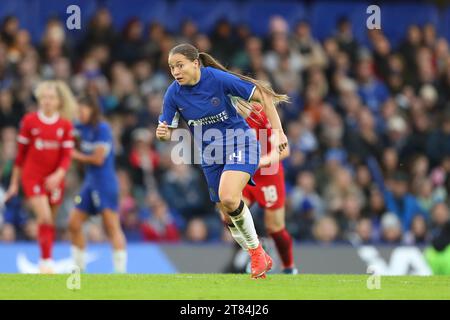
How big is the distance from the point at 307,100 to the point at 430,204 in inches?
112

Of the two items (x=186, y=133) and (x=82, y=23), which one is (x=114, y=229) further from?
(x=82, y=23)

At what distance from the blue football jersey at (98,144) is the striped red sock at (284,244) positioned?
292cm

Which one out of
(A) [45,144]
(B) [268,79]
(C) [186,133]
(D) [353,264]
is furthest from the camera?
(B) [268,79]

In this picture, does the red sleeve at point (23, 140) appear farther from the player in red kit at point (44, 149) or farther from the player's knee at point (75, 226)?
the player's knee at point (75, 226)

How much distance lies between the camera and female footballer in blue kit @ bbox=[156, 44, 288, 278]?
1016 centimetres

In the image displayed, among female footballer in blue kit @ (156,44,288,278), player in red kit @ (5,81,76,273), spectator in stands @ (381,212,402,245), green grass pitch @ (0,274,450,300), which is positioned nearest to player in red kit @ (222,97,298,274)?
green grass pitch @ (0,274,450,300)

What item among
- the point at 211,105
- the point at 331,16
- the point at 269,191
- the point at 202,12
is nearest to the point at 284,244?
the point at 269,191

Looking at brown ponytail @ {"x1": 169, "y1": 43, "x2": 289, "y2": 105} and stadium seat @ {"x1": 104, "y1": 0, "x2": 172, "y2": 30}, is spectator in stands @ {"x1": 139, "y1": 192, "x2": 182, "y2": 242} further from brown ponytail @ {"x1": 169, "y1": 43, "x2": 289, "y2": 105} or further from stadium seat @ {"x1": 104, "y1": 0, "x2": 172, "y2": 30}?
brown ponytail @ {"x1": 169, "y1": 43, "x2": 289, "y2": 105}

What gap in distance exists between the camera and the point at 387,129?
19922 millimetres

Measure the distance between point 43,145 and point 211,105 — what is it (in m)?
4.27

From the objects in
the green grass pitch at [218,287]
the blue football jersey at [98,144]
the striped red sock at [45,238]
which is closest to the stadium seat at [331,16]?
the blue football jersey at [98,144]

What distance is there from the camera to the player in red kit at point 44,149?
13.9 metres
